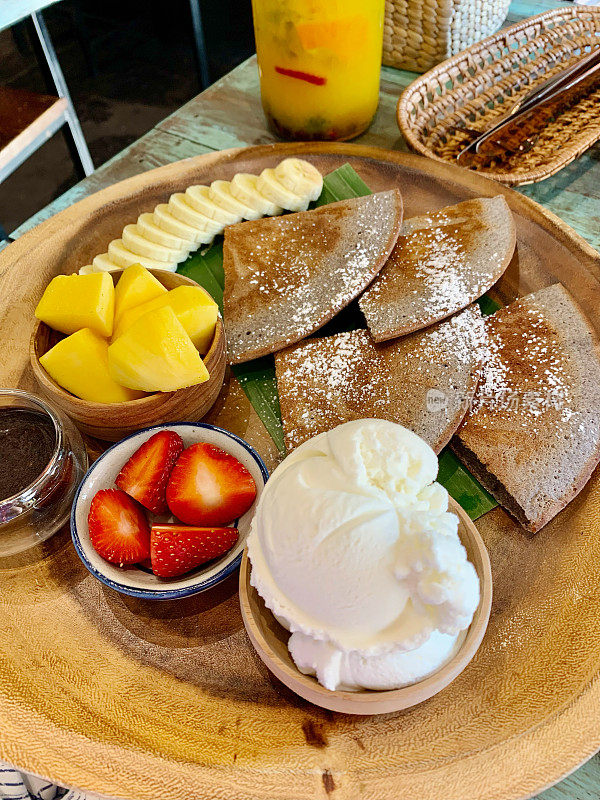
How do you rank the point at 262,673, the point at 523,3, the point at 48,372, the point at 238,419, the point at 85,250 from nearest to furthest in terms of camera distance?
the point at 262,673 → the point at 48,372 → the point at 238,419 → the point at 85,250 → the point at 523,3

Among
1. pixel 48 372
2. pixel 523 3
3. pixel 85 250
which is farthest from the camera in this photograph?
pixel 523 3

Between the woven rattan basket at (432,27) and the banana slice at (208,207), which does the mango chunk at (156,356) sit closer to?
the banana slice at (208,207)

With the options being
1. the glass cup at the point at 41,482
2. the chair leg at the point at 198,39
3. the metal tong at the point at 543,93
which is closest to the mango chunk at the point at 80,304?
the glass cup at the point at 41,482

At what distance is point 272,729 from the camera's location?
846 millimetres

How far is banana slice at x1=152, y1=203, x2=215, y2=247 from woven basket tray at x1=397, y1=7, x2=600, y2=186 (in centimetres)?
63

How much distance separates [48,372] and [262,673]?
24.9 inches

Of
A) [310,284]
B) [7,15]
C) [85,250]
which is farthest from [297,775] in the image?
[7,15]

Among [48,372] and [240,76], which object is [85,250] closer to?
[48,372]

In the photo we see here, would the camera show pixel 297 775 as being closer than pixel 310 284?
Yes

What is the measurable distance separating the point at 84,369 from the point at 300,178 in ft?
2.63

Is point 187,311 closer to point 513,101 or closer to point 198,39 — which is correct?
point 513,101

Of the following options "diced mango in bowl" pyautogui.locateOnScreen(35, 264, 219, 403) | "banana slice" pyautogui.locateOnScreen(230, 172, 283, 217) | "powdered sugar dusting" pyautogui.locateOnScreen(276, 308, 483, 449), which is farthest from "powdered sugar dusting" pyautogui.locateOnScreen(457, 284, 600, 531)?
"banana slice" pyautogui.locateOnScreen(230, 172, 283, 217)

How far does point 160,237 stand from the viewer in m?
1.42

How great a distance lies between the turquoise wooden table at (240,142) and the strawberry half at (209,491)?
120cm
